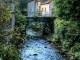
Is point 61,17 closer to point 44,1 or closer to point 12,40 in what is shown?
point 12,40

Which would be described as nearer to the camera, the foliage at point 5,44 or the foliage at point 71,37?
the foliage at point 5,44

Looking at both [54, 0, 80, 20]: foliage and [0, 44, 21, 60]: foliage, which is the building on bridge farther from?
[0, 44, 21, 60]: foliage

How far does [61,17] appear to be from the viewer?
62.5 ft

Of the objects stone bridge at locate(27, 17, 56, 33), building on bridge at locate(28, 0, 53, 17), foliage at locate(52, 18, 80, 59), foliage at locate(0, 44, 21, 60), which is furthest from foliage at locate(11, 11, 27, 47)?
building on bridge at locate(28, 0, 53, 17)

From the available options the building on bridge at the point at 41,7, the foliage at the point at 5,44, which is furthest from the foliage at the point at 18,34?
the building on bridge at the point at 41,7

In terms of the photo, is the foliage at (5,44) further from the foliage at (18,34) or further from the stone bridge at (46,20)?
the stone bridge at (46,20)

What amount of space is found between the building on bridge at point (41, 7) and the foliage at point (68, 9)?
18.1 metres

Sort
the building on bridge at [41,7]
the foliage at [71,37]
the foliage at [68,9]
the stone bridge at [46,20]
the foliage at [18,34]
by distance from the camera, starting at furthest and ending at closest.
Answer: the building on bridge at [41,7], the stone bridge at [46,20], the foliage at [68,9], the foliage at [71,37], the foliage at [18,34]

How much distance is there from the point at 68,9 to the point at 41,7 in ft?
88.5

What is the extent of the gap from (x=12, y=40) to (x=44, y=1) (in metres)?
34.7

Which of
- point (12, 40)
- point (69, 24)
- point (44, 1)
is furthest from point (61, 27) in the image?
point (44, 1)

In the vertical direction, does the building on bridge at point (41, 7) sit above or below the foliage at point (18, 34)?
above

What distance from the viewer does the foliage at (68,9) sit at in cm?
1628

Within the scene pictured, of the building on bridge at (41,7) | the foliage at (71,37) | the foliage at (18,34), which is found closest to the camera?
the foliage at (18,34)
